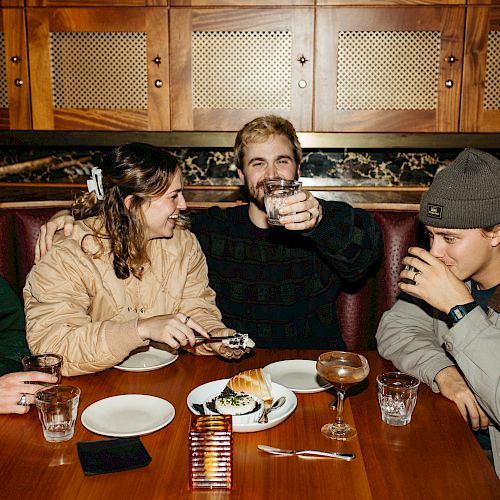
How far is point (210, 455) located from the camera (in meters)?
1.22

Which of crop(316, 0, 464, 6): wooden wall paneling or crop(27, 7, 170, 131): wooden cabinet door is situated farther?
crop(27, 7, 170, 131): wooden cabinet door

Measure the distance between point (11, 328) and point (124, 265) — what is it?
420mm

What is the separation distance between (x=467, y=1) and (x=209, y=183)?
1.72 metres

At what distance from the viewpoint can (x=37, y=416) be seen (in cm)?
149

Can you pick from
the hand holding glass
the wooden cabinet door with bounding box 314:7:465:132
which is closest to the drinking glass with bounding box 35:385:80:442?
the hand holding glass

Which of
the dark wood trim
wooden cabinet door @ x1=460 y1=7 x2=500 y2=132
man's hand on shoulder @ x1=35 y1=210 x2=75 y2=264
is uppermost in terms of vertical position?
wooden cabinet door @ x1=460 y1=7 x2=500 y2=132

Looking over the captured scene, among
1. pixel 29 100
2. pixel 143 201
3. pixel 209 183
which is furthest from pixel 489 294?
pixel 29 100

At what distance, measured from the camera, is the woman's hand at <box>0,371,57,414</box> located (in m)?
1.49

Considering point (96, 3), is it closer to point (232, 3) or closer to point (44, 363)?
point (232, 3)

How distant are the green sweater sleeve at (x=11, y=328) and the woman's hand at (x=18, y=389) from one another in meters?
0.48

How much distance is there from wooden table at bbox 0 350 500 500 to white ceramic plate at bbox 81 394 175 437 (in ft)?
0.07

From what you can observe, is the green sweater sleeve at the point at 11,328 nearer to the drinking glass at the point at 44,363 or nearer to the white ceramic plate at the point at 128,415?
the drinking glass at the point at 44,363

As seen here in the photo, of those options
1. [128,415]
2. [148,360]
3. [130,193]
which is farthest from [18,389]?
[130,193]

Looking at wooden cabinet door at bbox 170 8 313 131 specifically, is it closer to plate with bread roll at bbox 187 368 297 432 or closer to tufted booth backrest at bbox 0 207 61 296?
tufted booth backrest at bbox 0 207 61 296
